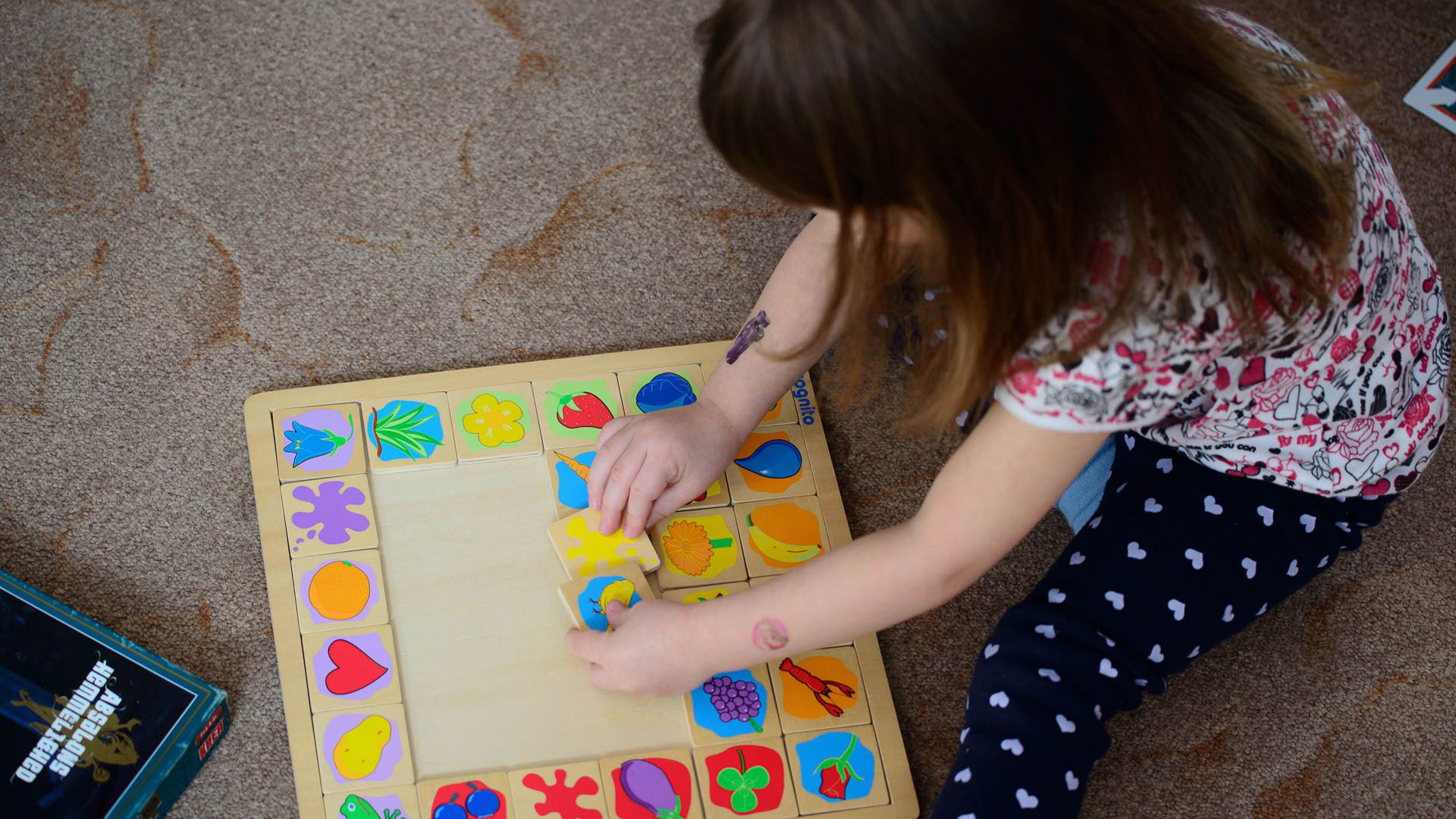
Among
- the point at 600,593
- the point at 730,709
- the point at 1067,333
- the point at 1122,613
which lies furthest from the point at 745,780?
the point at 1067,333

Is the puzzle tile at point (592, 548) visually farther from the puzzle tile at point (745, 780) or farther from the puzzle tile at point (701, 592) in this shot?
the puzzle tile at point (745, 780)

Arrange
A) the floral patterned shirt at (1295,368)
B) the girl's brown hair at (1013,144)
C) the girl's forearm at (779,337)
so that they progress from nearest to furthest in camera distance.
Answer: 1. the girl's brown hair at (1013,144)
2. the floral patterned shirt at (1295,368)
3. the girl's forearm at (779,337)

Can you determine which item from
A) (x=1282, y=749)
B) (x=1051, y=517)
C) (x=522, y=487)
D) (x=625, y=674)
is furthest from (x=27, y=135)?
(x=1282, y=749)

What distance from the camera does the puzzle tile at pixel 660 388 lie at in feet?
3.07

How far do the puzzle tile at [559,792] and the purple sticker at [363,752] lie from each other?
0.09 meters

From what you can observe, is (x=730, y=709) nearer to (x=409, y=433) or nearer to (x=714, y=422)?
(x=714, y=422)

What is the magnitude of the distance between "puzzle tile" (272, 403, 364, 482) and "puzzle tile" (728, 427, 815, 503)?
0.30 m

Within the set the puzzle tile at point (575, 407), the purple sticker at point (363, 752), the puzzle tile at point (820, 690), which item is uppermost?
the puzzle tile at point (575, 407)

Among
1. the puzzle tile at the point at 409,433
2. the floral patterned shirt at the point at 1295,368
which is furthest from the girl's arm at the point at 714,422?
the floral patterned shirt at the point at 1295,368

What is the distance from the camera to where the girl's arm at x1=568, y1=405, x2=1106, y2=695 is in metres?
0.65

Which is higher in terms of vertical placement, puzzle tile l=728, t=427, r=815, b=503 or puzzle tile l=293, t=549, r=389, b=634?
puzzle tile l=728, t=427, r=815, b=503

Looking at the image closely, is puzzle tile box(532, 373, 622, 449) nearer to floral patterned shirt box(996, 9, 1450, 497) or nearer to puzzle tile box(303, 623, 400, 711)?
puzzle tile box(303, 623, 400, 711)

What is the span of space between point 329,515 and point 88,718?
21cm

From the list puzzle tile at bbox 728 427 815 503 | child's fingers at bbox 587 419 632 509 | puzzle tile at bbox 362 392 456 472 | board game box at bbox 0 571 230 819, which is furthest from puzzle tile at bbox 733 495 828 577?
board game box at bbox 0 571 230 819
